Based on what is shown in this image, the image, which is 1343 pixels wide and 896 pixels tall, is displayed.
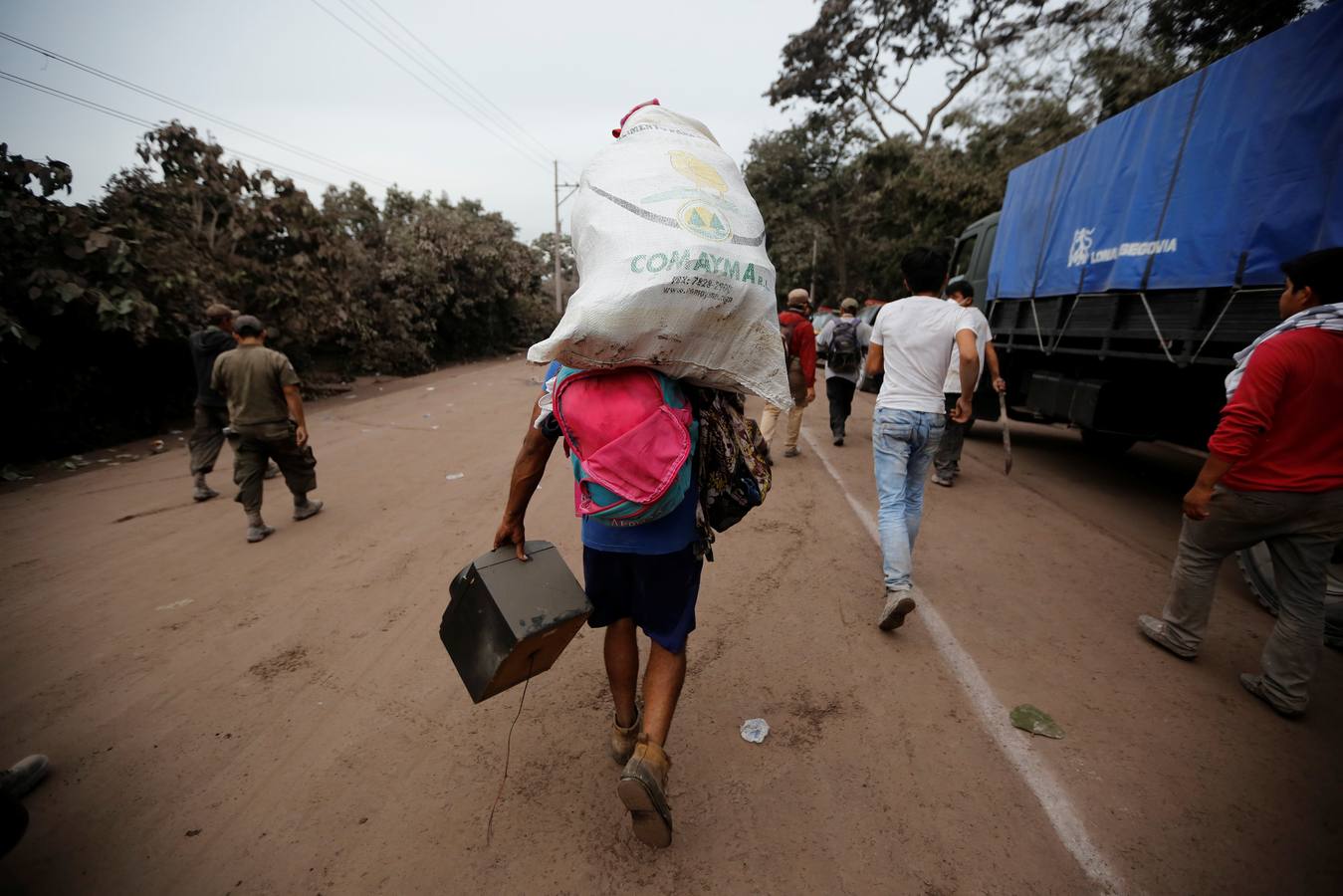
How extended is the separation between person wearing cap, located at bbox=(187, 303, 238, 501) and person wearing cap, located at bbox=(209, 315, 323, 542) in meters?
1.08

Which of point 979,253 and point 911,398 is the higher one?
point 979,253

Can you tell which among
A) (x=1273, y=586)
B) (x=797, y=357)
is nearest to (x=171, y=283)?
(x=797, y=357)

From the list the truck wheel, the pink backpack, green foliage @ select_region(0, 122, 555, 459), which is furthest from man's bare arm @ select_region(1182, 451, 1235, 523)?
green foliage @ select_region(0, 122, 555, 459)

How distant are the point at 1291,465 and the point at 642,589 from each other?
2.64 meters

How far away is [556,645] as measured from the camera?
1.88 metres

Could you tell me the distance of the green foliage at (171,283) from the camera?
20.0 feet

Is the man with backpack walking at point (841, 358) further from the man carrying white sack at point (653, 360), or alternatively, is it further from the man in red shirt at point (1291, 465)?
the man carrying white sack at point (653, 360)

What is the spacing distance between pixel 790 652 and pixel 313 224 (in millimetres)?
11433

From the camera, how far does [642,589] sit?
1.86m

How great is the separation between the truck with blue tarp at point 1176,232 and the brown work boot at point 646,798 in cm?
432

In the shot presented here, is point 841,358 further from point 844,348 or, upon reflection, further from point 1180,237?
point 1180,237

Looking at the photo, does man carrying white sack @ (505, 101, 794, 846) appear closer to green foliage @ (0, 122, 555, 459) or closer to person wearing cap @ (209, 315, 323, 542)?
person wearing cap @ (209, 315, 323, 542)

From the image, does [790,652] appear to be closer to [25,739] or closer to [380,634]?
[380,634]

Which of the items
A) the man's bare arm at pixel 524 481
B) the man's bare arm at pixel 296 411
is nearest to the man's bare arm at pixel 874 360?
the man's bare arm at pixel 524 481
